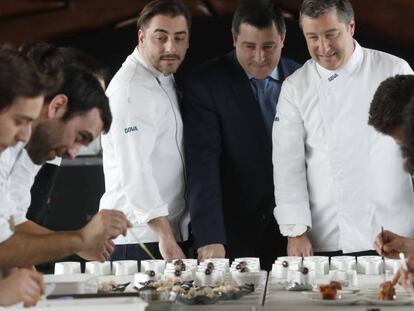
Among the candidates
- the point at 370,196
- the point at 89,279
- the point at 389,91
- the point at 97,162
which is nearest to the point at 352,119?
the point at 370,196

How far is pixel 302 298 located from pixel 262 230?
130 cm

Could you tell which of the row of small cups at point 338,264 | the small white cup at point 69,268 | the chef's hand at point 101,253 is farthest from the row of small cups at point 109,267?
the row of small cups at point 338,264

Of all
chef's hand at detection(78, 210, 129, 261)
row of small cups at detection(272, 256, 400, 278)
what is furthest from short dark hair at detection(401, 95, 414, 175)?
chef's hand at detection(78, 210, 129, 261)

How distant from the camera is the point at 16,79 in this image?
9.27 feet

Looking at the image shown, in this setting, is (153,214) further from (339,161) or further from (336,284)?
(336,284)

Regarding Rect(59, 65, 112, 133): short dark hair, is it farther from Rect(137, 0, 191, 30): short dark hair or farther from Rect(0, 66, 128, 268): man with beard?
Rect(137, 0, 191, 30): short dark hair

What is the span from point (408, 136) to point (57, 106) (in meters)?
1.10

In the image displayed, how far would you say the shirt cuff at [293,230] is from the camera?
4.19 m

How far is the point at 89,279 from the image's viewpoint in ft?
10.1

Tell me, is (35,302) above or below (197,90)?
below

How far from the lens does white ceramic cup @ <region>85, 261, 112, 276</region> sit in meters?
3.74

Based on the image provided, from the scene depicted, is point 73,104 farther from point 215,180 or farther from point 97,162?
point 97,162

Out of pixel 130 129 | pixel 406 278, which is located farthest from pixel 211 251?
pixel 406 278

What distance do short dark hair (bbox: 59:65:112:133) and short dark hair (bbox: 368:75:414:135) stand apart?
869mm
